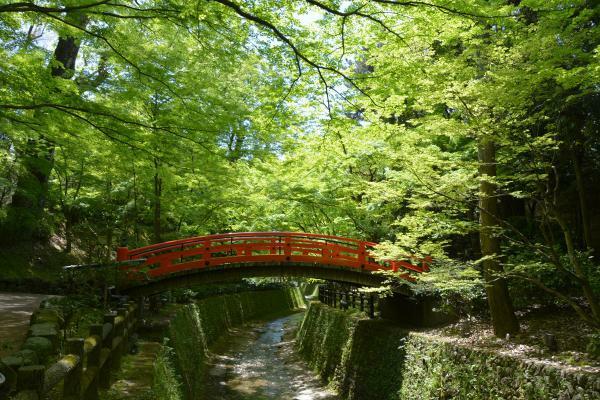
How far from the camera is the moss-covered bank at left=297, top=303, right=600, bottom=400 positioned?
6.21 metres

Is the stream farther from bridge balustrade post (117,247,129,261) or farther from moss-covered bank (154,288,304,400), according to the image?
bridge balustrade post (117,247,129,261)

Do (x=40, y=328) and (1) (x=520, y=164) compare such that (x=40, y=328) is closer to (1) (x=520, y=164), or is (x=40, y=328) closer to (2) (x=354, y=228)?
(1) (x=520, y=164)

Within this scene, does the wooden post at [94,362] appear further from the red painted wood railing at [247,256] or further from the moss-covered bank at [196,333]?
the red painted wood railing at [247,256]

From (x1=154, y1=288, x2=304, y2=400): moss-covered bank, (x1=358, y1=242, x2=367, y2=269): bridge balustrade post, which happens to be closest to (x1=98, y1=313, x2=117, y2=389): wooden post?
(x1=154, y1=288, x2=304, y2=400): moss-covered bank

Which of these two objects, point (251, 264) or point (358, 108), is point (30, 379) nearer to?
point (358, 108)

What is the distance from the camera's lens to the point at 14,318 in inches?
306

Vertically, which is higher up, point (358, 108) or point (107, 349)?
point (358, 108)

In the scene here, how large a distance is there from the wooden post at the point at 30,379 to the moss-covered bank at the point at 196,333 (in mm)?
3908

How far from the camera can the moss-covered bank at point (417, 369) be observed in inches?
245

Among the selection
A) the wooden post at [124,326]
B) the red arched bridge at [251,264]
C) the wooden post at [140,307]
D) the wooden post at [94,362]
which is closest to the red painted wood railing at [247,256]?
the red arched bridge at [251,264]

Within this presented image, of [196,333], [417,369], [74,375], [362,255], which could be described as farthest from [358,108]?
[196,333]

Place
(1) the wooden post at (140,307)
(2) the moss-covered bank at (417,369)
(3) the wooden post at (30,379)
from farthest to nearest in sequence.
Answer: (1) the wooden post at (140,307), (2) the moss-covered bank at (417,369), (3) the wooden post at (30,379)

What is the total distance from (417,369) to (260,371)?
675cm

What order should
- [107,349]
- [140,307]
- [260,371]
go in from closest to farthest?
[107,349] → [140,307] → [260,371]
